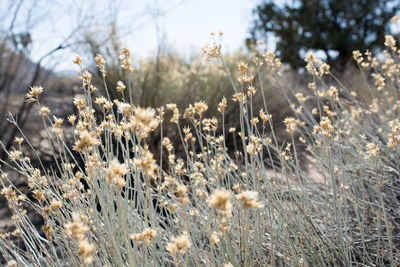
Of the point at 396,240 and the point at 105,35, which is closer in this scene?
the point at 396,240

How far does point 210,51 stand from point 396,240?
4.50ft

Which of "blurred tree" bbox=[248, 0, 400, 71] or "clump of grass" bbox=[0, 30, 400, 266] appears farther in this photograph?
"blurred tree" bbox=[248, 0, 400, 71]

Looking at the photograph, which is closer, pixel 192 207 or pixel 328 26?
pixel 192 207

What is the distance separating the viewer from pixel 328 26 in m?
12.4

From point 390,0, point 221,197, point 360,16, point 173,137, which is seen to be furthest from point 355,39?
point 221,197

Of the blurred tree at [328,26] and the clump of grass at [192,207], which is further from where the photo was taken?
the blurred tree at [328,26]

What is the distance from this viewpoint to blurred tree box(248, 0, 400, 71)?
12.4 m

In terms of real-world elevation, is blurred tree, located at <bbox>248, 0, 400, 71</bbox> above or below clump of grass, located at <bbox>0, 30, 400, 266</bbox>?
above

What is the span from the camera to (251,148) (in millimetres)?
1316

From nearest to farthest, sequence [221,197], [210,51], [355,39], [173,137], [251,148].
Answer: [221,197] < [251,148] < [210,51] < [173,137] < [355,39]

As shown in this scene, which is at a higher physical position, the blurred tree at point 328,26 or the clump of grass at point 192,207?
the blurred tree at point 328,26

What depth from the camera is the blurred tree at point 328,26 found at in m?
12.4

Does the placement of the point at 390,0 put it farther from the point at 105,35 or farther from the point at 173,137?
the point at 173,137

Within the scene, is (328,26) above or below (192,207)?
above
